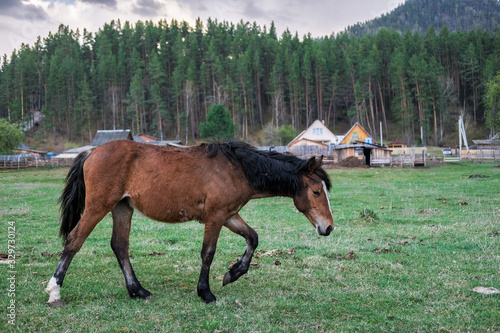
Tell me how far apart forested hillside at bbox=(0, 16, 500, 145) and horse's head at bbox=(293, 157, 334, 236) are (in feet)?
239

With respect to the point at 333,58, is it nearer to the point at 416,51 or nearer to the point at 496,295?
the point at 416,51

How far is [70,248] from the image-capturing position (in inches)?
207

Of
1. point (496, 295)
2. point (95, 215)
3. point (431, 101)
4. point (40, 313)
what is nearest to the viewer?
point (40, 313)

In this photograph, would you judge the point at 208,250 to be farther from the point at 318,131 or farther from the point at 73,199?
the point at 318,131

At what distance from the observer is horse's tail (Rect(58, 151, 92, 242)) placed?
5941 millimetres

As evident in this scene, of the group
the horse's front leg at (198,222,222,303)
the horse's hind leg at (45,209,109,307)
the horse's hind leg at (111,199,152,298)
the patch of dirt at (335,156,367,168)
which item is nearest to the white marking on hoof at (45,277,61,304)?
the horse's hind leg at (45,209,109,307)

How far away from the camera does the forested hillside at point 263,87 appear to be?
83.1m

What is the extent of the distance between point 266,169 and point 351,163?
43.8 meters

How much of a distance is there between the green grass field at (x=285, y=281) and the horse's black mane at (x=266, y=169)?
1.49 m

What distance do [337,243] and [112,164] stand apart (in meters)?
5.39

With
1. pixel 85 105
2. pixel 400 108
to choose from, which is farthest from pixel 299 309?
pixel 85 105

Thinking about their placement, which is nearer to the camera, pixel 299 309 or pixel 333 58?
pixel 299 309

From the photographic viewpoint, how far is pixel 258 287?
5680 millimetres

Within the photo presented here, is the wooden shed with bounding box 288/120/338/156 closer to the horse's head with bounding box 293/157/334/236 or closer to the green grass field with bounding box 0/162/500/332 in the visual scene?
the green grass field with bounding box 0/162/500/332
